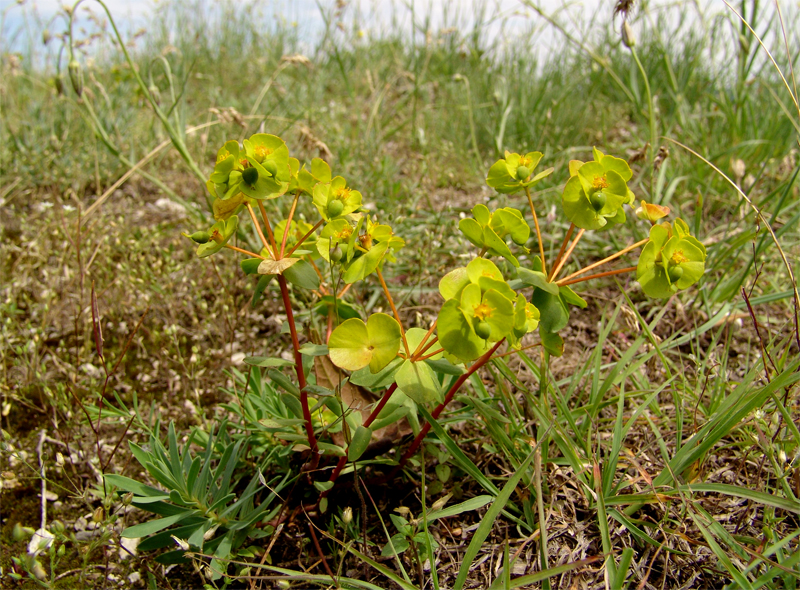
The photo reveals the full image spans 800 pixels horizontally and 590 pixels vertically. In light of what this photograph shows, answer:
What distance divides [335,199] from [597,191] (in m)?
0.55

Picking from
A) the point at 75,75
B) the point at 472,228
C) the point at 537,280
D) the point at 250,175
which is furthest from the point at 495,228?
the point at 75,75

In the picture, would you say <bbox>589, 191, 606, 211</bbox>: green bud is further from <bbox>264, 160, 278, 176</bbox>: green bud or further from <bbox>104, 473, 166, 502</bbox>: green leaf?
<bbox>104, 473, 166, 502</bbox>: green leaf

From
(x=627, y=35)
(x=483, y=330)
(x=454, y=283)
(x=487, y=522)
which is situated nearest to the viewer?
(x=483, y=330)

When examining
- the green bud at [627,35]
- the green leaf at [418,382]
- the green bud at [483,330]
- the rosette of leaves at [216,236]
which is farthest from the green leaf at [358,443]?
the green bud at [627,35]

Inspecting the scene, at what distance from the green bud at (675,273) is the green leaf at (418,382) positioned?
1.69 ft

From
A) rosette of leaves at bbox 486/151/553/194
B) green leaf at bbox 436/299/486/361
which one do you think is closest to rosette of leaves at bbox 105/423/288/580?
green leaf at bbox 436/299/486/361

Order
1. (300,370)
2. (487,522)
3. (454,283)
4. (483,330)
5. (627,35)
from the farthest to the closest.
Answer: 1. (627,35)
2. (300,370)
3. (487,522)
4. (454,283)
5. (483,330)

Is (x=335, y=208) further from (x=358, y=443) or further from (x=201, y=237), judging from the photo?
(x=358, y=443)

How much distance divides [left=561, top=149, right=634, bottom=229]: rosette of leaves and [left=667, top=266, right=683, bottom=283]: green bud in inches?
6.2

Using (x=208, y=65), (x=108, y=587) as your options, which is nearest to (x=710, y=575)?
(x=108, y=587)

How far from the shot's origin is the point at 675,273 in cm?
102

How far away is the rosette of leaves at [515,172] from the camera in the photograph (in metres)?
1.18

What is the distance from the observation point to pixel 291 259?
1114 millimetres

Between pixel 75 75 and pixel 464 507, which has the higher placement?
pixel 75 75
